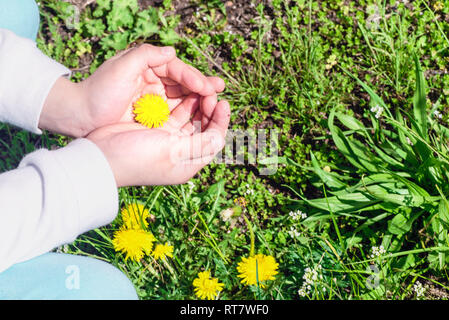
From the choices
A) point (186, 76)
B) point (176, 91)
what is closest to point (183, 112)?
point (176, 91)

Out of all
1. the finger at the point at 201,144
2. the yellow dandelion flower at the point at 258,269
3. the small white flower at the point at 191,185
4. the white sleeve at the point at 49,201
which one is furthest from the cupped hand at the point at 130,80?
the yellow dandelion flower at the point at 258,269

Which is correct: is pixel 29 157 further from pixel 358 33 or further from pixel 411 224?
pixel 358 33

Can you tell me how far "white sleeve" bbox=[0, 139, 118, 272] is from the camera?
1.28 meters

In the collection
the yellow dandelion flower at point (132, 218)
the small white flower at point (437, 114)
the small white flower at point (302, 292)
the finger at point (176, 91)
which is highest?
the finger at point (176, 91)

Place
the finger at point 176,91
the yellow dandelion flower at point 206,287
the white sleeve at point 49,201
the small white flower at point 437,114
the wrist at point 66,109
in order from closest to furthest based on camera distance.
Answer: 1. the white sleeve at point 49,201
2. the wrist at point 66,109
3. the yellow dandelion flower at point 206,287
4. the finger at point 176,91
5. the small white flower at point 437,114

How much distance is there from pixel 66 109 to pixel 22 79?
7.5 inches

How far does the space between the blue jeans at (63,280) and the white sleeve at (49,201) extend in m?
0.10

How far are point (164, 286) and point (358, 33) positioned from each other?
5.47ft

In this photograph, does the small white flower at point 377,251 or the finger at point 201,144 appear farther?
the small white flower at point 377,251

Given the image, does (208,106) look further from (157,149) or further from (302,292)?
(302,292)

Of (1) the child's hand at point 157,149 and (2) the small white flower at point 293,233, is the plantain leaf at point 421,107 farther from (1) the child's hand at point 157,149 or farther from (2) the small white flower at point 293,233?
(1) the child's hand at point 157,149

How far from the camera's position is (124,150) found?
151cm

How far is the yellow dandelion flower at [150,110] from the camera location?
174cm

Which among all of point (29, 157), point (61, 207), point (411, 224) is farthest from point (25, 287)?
point (411, 224)
